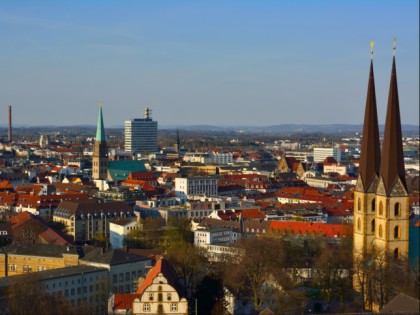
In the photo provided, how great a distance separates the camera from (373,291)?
5528cm

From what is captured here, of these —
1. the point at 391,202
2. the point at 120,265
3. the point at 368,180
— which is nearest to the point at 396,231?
the point at 391,202

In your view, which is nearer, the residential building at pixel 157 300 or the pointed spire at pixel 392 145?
the residential building at pixel 157 300

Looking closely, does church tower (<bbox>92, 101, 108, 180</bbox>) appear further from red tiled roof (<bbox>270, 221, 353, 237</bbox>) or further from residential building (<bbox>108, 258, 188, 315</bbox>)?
residential building (<bbox>108, 258, 188, 315</bbox>)

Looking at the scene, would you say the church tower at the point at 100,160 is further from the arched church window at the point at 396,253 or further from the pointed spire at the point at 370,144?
the arched church window at the point at 396,253

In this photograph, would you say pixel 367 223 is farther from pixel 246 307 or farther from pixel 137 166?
pixel 137 166

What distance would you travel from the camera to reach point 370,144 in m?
64.2

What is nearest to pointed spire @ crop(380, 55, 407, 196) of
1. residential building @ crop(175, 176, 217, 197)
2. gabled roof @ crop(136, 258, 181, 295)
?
gabled roof @ crop(136, 258, 181, 295)

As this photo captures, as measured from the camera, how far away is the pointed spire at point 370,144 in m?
63.9

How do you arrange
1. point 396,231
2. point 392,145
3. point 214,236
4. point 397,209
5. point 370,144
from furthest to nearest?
point 214,236 → point 370,144 → point 397,209 → point 396,231 → point 392,145

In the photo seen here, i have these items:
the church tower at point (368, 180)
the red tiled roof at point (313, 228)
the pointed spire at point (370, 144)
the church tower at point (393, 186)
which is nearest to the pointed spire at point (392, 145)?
the church tower at point (393, 186)

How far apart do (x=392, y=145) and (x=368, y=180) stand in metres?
4.84

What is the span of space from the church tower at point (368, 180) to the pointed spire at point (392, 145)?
3.35 metres

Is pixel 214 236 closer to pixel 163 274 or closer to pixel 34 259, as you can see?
pixel 34 259

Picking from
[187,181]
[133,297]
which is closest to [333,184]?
[187,181]
